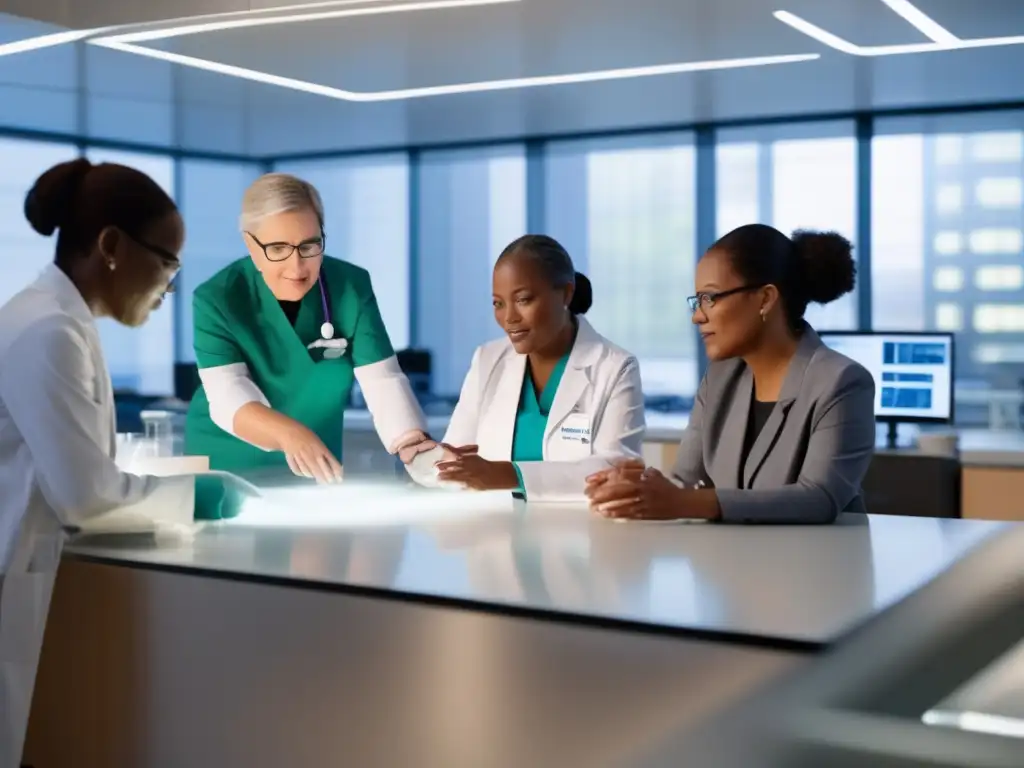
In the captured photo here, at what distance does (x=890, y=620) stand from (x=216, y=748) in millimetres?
1511

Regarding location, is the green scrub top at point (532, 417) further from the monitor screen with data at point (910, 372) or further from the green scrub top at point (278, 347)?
the monitor screen with data at point (910, 372)

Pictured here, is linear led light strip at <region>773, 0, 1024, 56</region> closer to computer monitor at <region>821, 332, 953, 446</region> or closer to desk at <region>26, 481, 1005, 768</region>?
computer monitor at <region>821, 332, 953, 446</region>

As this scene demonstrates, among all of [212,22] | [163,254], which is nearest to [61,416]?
[163,254]

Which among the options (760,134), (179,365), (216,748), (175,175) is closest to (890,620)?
(216,748)

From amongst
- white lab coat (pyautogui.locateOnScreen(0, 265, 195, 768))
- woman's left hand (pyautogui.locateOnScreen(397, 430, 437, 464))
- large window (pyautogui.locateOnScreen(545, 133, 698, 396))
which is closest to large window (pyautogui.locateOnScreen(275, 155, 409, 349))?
large window (pyautogui.locateOnScreen(545, 133, 698, 396))

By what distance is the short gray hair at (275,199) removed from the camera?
3.10 metres

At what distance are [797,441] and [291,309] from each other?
57.2 inches

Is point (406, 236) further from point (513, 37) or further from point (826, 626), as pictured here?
point (826, 626)

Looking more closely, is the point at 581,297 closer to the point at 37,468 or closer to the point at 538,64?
the point at 37,468

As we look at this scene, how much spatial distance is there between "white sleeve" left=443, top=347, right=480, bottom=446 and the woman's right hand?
0.47m

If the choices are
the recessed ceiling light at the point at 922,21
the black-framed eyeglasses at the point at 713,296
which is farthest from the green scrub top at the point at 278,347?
the recessed ceiling light at the point at 922,21

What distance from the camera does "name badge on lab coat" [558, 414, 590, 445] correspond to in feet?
10.1

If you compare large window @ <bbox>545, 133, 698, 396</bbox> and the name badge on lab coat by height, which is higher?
large window @ <bbox>545, 133, 698, 396</bbox>

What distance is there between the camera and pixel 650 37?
4.73 metres
